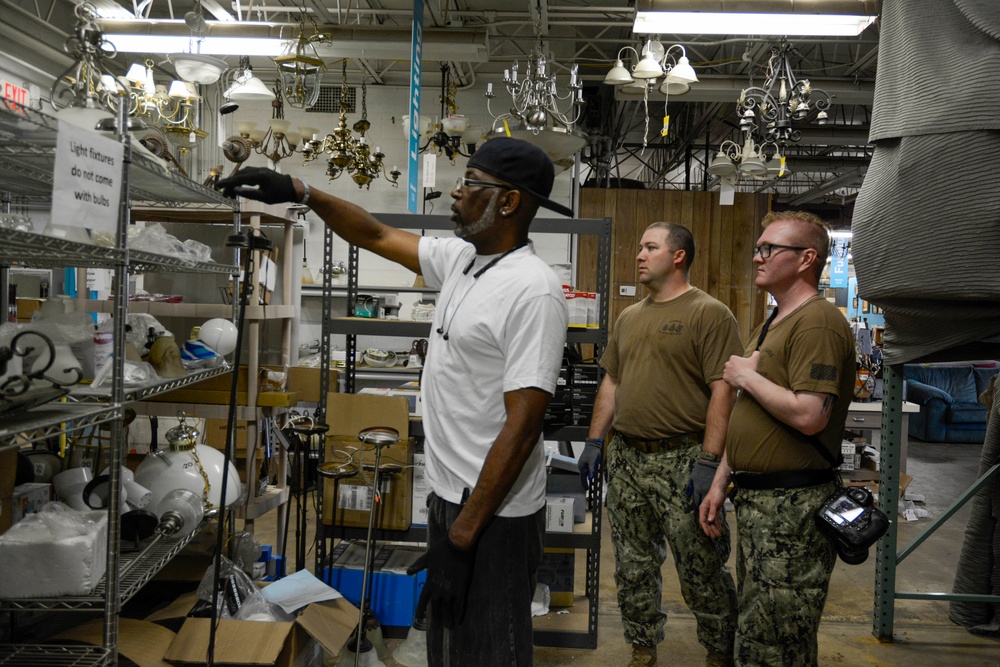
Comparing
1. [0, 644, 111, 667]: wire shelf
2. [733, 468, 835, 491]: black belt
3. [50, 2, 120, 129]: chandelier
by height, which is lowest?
[0, 644, 111, 667]: wire shelf

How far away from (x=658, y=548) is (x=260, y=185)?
2.14 meters

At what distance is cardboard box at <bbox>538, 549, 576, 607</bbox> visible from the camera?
3783mm

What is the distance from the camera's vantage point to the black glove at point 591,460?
3.08 metres

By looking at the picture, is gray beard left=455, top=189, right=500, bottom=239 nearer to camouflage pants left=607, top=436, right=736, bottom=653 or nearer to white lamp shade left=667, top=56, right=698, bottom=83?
camouflage pants left=607, top=436, right=736, bottom=653

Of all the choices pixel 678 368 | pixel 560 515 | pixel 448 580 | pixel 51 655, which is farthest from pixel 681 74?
pixel 51 655

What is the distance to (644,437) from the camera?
9.78 ft

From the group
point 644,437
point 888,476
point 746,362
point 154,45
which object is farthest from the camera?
point 154,45

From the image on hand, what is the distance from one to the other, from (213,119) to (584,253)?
423 cm

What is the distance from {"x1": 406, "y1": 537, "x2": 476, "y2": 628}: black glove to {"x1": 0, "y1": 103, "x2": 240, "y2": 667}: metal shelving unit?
2.57ft

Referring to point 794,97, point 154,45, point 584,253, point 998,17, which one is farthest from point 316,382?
point 584,253

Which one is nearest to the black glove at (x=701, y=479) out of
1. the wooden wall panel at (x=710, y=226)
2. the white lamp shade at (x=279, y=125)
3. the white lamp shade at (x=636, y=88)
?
the white lamp shade at (x=636, y=88)

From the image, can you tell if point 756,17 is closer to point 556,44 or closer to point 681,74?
point 681,74

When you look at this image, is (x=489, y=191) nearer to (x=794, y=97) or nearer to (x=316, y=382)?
(x=316, y=382)

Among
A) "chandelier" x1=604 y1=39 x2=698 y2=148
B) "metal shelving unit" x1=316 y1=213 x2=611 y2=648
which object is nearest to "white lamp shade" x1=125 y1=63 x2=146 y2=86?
"metal shelving unit" x1=316 y1=213 x2=611 y2=648
